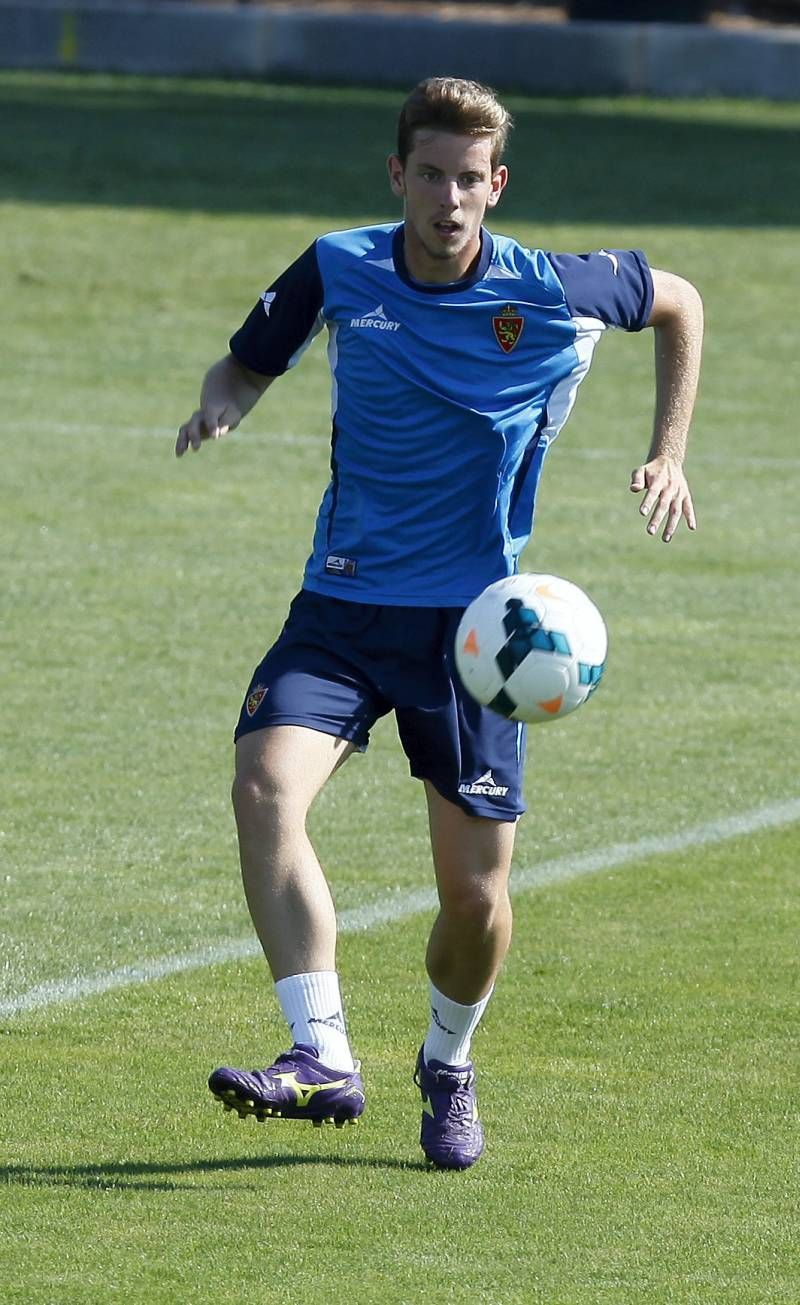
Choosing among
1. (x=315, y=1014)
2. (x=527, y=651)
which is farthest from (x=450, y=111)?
(x=315, y=1014)

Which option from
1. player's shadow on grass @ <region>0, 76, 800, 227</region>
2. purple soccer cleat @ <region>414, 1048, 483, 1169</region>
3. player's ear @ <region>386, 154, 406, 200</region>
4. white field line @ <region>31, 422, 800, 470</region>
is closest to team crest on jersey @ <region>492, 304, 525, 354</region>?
player's ear @ <region>386, 154, 406, 200</region>

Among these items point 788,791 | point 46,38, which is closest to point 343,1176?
point 788,791

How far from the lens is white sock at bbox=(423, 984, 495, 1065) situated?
219 inches

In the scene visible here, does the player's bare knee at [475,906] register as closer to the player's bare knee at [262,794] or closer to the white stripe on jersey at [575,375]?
the player's bare knee at [262,794]

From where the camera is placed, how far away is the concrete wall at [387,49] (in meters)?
34.1

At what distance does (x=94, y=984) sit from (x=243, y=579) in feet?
16.6

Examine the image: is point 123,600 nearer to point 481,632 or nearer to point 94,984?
point 94,984

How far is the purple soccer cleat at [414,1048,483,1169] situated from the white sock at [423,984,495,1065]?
0.9 inches

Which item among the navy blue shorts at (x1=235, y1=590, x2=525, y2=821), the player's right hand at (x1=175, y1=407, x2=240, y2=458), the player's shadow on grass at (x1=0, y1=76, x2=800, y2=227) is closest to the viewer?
the navy blue shorts at (x1=235, y1=590, x2=525, y2=821)

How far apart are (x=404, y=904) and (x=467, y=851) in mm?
2048

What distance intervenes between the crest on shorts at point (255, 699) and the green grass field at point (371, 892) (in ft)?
3.15

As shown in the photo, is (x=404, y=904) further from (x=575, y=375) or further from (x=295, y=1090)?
(x=295, y=1090)

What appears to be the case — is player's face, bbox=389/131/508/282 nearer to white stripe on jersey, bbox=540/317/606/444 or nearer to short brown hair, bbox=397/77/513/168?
short brown hair, bbox=397/77/513/168

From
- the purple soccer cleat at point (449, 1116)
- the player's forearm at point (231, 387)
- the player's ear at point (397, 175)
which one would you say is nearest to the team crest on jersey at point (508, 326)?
the player's ear at point (397, 175)
